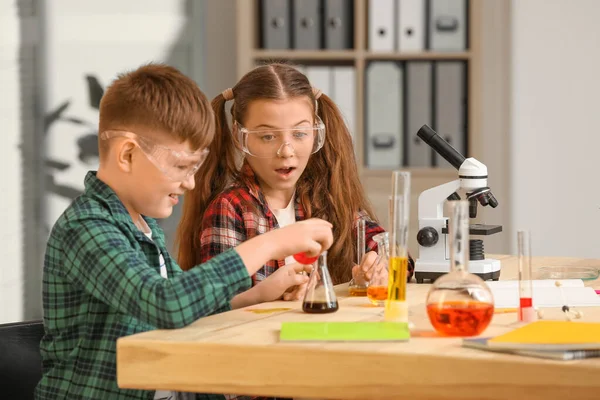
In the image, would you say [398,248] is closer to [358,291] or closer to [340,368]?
[340,368]

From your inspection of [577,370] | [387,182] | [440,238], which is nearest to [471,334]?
[577,370]

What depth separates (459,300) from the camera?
4.30 feet

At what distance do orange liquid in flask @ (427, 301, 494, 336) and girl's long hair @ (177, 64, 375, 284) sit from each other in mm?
930

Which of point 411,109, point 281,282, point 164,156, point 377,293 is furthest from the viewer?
point 411,109

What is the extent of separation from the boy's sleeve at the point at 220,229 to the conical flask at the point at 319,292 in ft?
1.83

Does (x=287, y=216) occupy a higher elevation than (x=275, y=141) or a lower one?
lower

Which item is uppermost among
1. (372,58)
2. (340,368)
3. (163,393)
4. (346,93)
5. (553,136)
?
(372,58)

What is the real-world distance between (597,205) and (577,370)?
3.14 meters

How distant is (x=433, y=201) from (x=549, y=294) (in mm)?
382

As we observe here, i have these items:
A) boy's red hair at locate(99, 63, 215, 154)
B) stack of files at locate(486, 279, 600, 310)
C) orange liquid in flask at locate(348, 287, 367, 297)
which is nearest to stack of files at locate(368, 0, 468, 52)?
stack of files at locate(486, 279, 600, 310)

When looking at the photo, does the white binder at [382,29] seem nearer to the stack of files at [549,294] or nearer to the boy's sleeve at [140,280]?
the stack of files at [549,294]

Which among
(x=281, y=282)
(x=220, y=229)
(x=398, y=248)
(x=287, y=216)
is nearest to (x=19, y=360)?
(x=281, y=282)

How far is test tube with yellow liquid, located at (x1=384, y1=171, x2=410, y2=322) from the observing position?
1400mm

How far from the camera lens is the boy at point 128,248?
4.56ft
